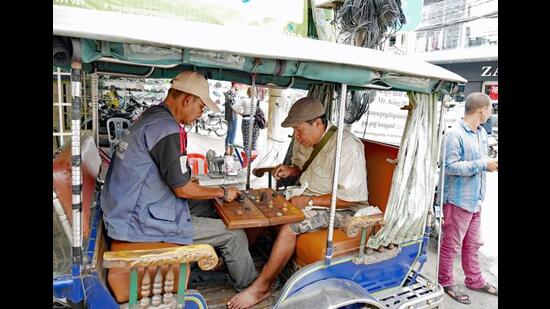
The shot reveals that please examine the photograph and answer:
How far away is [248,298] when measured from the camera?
9.00 feet

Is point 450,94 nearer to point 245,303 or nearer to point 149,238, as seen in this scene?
point 245,303

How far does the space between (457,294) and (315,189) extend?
2244 millimetres

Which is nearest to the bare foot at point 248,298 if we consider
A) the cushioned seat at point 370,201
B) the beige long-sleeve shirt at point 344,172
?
the cushioned seat at point 370,201

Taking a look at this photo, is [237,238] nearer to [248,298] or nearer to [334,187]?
[248,298]

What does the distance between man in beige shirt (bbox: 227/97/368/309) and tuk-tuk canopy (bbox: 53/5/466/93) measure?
0.90 m

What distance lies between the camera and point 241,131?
959cm

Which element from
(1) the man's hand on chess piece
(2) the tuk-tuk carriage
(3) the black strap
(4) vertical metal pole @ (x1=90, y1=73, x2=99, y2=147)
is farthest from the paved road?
(4) vertical metal pole @ (x1=90, y1=73, x2=99, y2=147)

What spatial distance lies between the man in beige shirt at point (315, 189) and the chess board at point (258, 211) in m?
0.18

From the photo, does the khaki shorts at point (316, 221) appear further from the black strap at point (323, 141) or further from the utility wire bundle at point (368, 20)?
the utility wire bundle at point (368, 20)

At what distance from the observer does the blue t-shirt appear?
7.79 ft

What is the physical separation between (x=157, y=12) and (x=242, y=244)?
358 cm

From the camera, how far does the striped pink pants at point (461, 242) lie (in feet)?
13.3

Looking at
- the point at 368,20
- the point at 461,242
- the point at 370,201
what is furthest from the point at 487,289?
the point at 368,20

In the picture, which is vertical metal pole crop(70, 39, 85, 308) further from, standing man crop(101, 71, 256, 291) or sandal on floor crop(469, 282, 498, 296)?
sandal on floor crop(469, 282, 498, 296)
